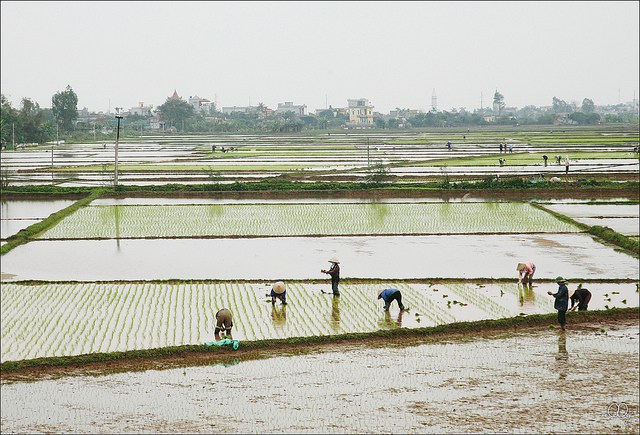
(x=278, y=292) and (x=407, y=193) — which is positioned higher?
(x=407, y=193)

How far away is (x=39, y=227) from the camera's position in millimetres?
17141

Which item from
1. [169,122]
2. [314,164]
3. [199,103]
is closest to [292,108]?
[199,103]

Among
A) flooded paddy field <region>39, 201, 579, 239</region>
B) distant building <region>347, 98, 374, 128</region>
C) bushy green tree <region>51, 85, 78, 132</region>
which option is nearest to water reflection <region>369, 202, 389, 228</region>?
flooded paddy field <region>39, 201, 579, 239</region>

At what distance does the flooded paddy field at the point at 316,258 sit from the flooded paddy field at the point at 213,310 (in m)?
0.75

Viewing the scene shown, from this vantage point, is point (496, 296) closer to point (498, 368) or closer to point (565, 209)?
point (498, 368)

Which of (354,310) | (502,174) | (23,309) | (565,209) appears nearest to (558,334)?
(354,310)

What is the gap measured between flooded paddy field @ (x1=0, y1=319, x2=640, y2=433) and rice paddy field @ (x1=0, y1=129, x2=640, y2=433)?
0.02m

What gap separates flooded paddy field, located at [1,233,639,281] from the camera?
508 inches

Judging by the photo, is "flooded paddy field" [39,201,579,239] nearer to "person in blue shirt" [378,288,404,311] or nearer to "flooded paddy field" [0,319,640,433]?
"person in blue shirt" [378,288,404,311]

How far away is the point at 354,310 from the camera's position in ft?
34.8

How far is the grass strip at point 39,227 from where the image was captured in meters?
15.3

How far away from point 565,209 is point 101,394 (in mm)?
14363

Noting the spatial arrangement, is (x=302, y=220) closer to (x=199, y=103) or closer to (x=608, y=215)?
(x=608, y=215)

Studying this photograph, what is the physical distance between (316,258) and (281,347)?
5.23 m
